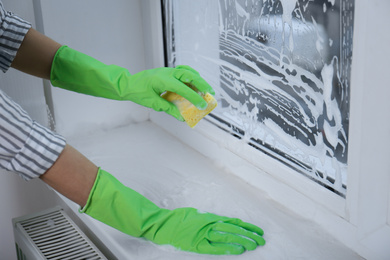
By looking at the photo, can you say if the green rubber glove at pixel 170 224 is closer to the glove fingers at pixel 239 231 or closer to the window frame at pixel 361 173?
the glove fingers at pixel 239 231

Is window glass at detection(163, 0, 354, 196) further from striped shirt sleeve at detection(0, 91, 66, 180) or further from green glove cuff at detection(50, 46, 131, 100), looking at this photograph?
striped shirt sleeve at detection(0, 91, 66, 180)

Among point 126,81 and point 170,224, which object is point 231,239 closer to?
point 170,224

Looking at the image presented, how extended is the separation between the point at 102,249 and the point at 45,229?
16 centimetres

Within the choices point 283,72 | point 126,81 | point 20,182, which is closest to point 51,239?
point 20,182

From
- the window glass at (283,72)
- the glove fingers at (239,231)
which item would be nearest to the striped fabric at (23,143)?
the glove fingers at (239,231)

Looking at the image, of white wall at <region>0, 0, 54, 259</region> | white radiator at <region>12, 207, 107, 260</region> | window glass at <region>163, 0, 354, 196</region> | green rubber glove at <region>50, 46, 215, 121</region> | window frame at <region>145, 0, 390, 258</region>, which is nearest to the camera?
window frame at <region>145, 0, 390, 258</region>

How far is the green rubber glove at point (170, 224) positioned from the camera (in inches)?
40.6

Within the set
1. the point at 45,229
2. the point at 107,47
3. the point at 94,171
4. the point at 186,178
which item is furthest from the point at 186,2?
the point at 45,229

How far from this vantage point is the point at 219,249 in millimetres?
1030

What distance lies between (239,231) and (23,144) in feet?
1.47

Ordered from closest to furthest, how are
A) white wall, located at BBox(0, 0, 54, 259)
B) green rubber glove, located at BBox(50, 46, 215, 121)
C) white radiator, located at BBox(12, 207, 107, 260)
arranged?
green rubber glove, located at BBox(50, 46, 215, 121)
white radiator, located at BBox(12, 207, 107, 260)
white wall, located at BBox(0, 0, 54, 259)

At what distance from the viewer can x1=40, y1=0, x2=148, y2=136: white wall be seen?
1.47 m

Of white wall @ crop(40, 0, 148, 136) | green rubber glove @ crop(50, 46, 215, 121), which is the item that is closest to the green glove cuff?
green rubber glove @ crop(50, 46, 215, 121)

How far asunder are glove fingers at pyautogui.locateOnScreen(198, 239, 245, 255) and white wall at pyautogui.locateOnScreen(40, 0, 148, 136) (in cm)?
71
